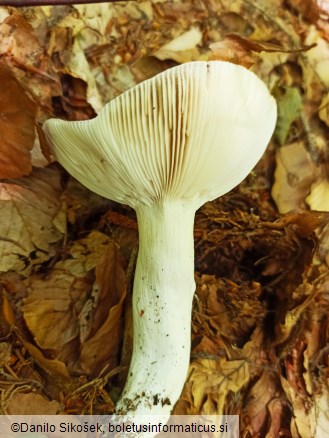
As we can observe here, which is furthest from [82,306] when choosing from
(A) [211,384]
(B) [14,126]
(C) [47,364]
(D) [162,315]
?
(B) [14,126]

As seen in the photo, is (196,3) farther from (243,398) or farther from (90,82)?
(243,398)

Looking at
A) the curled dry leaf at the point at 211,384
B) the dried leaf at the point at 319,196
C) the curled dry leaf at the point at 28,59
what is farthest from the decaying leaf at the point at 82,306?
the dried leaf at the point at 319,196

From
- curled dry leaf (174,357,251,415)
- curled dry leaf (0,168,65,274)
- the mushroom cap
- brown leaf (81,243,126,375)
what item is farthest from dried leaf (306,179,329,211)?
curled dry leaf (0,168,65,274)

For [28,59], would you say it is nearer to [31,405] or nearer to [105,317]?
[105,317]

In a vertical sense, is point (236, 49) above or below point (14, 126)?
above

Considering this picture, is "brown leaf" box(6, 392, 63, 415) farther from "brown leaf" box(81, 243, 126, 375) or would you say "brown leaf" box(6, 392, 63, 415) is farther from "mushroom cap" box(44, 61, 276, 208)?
"mushroom cap" box(44, 61, 276, 208)

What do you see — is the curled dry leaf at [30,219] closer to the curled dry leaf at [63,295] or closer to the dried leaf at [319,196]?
the curled dry leaf at [63,295]

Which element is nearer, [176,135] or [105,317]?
[176,135]
